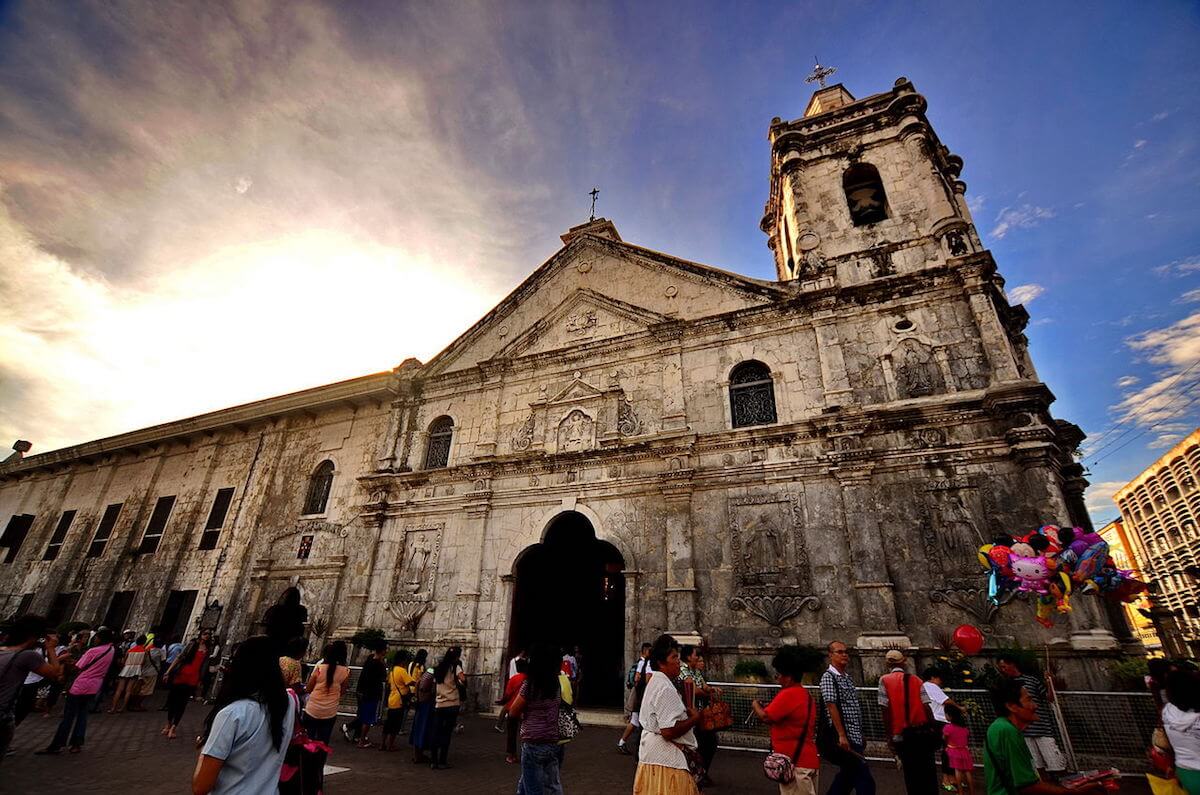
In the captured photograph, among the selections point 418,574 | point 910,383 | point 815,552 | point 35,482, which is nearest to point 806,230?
point 910,383

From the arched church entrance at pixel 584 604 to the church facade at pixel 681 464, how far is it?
10 cm

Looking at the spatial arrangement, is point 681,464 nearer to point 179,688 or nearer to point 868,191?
point 868,191

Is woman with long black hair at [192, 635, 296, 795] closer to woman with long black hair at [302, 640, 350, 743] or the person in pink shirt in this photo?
woman with long black hair at [302, 640, 350, 743]

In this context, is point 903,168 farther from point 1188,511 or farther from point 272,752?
point 1188,511

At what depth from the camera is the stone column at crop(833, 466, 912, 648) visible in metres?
9.58

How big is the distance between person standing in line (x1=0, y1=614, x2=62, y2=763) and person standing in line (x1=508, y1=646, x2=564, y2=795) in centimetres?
465

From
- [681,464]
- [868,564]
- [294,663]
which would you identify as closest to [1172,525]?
[868,564]

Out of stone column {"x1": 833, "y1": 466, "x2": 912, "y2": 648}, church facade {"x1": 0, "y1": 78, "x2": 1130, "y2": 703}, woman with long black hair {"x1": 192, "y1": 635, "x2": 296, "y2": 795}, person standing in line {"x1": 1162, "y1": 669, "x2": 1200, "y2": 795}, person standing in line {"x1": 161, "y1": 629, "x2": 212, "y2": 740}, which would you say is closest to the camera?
woman with long black hair {"x1": 192, "y1": 635, "x2": 296, "y2": 795}

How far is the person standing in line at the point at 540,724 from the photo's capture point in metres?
4.73

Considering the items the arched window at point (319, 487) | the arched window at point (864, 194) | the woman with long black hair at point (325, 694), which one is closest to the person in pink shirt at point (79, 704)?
the woman with long black hair at point (325, 694)

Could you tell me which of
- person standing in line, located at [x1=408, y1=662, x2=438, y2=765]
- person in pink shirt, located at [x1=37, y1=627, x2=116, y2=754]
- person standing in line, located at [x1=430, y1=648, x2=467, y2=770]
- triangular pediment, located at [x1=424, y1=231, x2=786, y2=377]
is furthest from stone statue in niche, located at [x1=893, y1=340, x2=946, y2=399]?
person in pink shirt, located at [x1=37, y1=627, x2=116, y2=754]

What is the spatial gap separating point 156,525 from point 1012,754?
2620 cm

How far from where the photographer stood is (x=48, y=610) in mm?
20703

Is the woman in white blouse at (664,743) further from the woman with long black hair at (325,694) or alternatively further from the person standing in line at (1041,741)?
the person standing in line at (1041,741)
